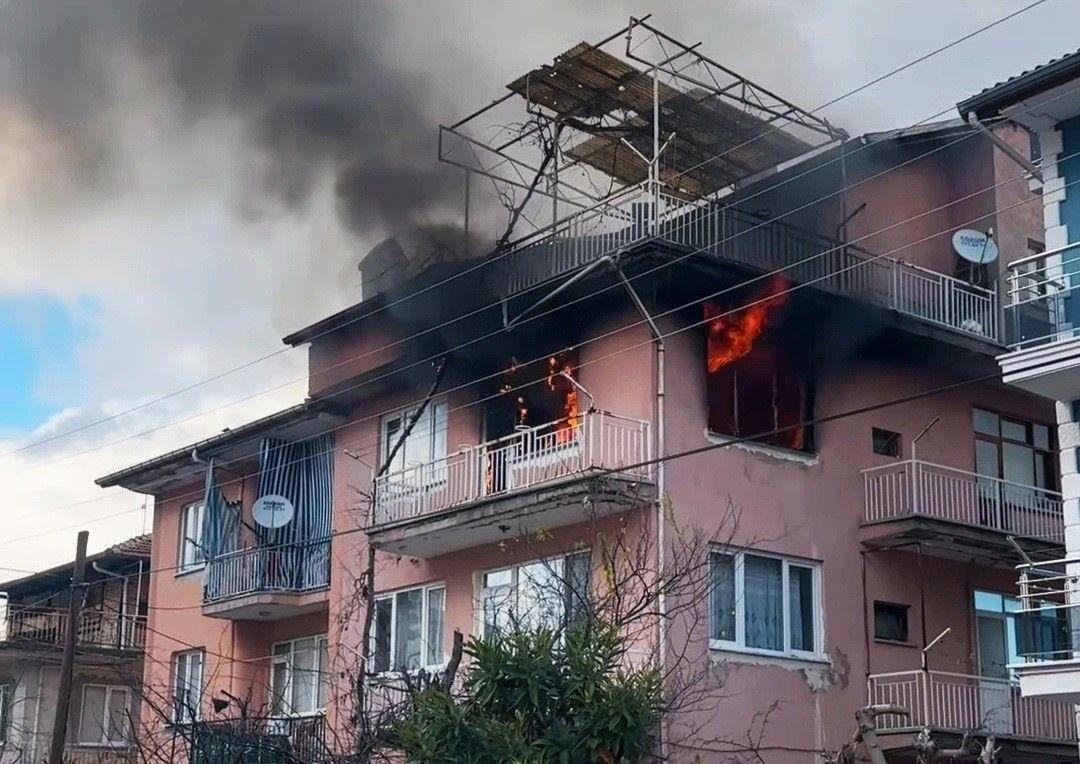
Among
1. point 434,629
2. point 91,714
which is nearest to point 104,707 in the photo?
point 91,714

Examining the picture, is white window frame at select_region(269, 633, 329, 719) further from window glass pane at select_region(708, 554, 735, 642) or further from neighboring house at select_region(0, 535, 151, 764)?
window glass pane at select_region(708, 554, 735, 642)

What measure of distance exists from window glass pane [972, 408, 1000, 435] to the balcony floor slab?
6.99 metres

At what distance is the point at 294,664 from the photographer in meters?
28.8

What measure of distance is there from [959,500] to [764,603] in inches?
150

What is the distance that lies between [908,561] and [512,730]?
31.4ft

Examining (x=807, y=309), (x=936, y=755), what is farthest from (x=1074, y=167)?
(x=936, y=755)

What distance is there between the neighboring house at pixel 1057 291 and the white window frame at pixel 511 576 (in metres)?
6.56

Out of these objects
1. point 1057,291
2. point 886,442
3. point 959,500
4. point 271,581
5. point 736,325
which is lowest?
point 271,581

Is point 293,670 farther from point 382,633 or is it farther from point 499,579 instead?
point 499,579

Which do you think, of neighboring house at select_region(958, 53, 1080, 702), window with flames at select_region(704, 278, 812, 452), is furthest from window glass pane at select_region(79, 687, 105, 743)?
neighboring house at select_region(958, 53, 1080, 702)

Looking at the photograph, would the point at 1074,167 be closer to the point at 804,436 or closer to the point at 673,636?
the point at 804,436

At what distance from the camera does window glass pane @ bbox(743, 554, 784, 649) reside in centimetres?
2150

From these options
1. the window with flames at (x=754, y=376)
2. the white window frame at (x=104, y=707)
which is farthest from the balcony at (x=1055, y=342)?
the white window frame at (x=104, y=707)

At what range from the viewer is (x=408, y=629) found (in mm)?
24906
